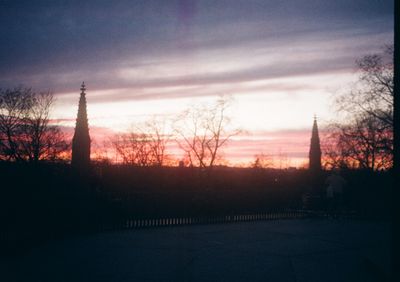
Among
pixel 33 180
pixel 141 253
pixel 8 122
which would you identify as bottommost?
pixel 141 253

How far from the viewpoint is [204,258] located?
12.6 meters

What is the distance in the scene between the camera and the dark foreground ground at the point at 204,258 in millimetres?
10289

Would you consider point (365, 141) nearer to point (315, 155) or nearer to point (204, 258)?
point (315, 155)

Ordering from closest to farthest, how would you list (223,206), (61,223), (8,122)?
(61,223) → (223,206) → (8,122)

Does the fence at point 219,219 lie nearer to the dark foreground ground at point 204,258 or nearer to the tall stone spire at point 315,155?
the dark foreground ground at point 204,258

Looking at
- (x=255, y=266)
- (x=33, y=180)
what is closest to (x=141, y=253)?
(x=255, y=266)

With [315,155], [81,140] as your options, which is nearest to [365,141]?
[315,155]

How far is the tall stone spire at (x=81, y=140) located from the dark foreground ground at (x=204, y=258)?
19.2 ft

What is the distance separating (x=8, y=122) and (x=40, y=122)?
3.65 meters

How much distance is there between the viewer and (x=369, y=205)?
93.6 ft

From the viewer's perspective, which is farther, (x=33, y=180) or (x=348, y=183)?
(x=348, y=183)

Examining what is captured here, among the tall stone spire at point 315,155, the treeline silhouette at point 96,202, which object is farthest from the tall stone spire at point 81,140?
the tall stone spire at point 315,155

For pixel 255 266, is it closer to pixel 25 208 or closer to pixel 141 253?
pixel 141 253

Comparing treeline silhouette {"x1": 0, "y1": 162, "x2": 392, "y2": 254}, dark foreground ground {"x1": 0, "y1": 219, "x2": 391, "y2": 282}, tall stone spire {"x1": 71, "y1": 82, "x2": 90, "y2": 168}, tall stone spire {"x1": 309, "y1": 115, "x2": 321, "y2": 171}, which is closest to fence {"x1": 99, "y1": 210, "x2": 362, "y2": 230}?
treeline silhouette {"x1": 0, "y1": 162, "x2": 392, "y2": 254}
